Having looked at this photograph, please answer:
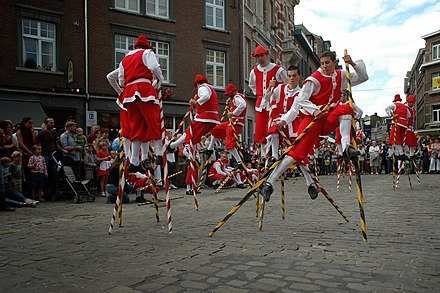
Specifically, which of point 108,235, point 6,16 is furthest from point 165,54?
point 108,235

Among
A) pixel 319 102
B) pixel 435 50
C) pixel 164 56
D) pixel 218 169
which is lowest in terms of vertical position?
pixel 218 169

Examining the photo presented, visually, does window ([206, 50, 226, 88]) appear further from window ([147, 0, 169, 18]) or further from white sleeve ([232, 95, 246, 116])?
white sleeve ([232, 95, 246, 116])

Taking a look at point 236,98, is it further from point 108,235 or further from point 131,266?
point 131,266

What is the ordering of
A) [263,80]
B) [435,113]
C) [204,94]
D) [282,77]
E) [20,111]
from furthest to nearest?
[435,113] < [20,111] < [204,94] < [263,80] < [282,77]

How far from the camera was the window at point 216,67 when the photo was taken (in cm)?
2697

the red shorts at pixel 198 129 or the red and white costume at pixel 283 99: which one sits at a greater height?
the red and white costume at pixel 283 99

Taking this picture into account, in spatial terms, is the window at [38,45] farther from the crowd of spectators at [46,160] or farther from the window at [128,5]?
the crowd of spectators at [46,160]

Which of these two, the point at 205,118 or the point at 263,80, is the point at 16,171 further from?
the point at 263,80

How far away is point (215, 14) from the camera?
27406 millimetres

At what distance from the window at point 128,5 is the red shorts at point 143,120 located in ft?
59.0

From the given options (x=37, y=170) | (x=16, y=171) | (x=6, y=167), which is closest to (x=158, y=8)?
(x=37, y=170)

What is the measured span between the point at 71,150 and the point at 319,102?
317 inches

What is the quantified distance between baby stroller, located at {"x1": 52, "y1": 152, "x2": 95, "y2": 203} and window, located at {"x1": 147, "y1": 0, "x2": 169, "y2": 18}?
14.7 metres

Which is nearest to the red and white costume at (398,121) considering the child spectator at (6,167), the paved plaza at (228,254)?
the paved plaza at (228,254)
